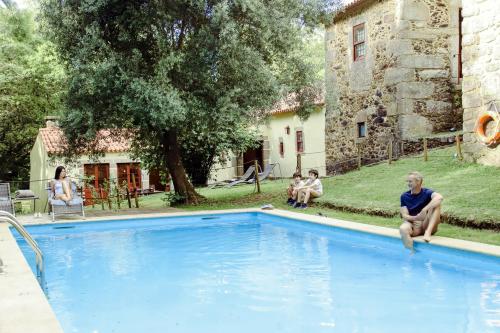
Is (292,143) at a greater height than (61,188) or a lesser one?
greater

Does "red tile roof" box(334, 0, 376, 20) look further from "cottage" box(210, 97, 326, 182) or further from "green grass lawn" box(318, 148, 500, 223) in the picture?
"green grass lawn" box(318, 148, 500, 223)

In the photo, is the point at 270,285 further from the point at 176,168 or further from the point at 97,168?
the point at 97,168

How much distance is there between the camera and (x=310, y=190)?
1145 centimetres

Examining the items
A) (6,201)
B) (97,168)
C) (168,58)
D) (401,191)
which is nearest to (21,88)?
(97,168)

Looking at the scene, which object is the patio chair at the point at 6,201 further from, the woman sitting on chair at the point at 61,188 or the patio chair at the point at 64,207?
the woman sitting on chair at the point at 61,188

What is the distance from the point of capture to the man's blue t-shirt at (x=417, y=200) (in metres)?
6.43

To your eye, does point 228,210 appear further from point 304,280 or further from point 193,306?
point 193,306

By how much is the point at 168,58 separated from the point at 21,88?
1265 centimetres

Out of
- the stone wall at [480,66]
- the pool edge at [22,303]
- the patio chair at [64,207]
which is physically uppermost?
the stone wall at [480,66]

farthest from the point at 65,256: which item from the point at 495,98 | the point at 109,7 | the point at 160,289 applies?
the point at 495,98

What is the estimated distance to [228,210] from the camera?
11461mm

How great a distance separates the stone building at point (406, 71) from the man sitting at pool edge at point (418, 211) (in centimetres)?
761

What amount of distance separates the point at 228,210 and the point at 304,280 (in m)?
5.84

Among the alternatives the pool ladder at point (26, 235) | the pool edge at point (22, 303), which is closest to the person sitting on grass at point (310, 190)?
the pool ladder at point (26, 235)
